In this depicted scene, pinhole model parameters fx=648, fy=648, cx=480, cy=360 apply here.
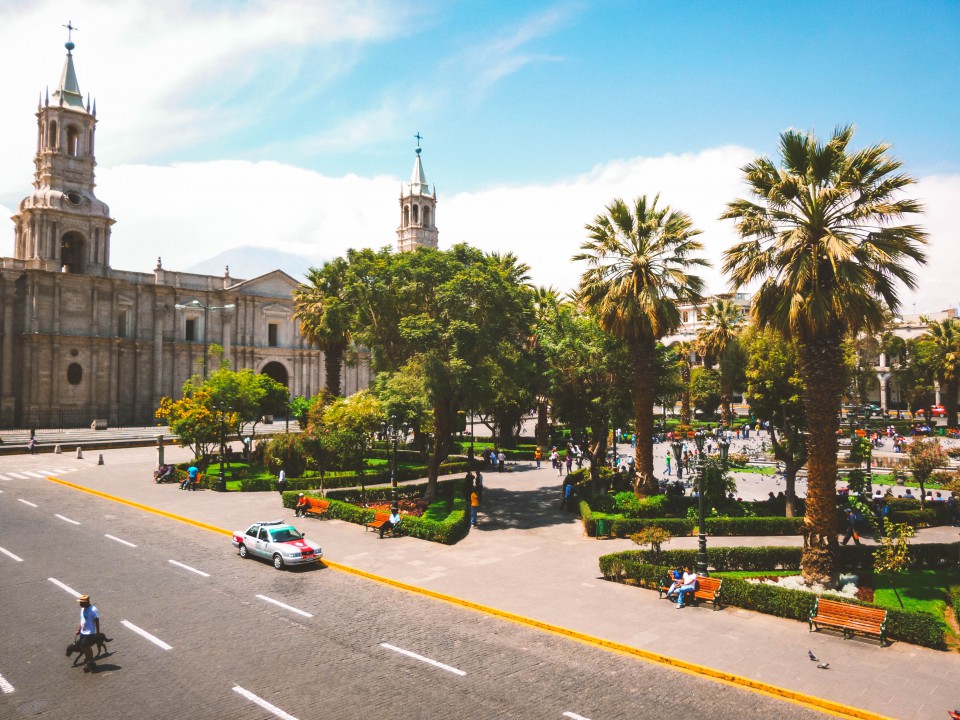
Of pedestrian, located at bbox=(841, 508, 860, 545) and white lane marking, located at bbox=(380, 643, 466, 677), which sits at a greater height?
pedestrian, located at bbox=(841, 508, 860, 545)

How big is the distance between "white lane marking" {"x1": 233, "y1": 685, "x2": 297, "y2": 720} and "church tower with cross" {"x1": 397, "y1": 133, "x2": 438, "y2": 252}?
7997cm

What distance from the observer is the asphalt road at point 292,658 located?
10.2 metres

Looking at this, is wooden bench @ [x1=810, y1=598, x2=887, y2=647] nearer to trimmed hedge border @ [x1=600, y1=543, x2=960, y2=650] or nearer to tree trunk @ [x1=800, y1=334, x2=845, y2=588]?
trimmed hedge border @ [x1=600, y1=543, x2=960, y2=650]

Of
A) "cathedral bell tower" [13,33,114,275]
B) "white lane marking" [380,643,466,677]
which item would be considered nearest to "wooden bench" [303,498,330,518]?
"white lane marking" [380,643,466,677]

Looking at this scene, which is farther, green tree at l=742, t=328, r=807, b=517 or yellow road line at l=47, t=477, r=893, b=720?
green tree at l=742, t=328, r=807, b=517

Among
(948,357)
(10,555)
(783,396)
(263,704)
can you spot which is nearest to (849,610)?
(263,704)

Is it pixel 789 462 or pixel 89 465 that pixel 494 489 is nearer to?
pixel 789 462

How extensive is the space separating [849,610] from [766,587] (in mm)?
1776

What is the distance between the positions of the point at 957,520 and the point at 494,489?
19.3 meters

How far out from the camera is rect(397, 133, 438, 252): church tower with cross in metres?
88.9

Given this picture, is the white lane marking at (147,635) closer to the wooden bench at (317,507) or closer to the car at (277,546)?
the car at (277,546)

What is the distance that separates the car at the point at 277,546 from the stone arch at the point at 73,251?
54624 mm

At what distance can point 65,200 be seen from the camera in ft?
197

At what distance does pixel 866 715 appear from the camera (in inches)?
397
